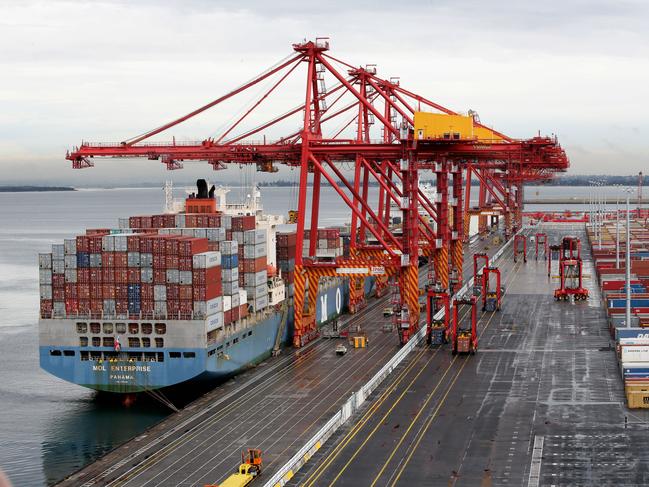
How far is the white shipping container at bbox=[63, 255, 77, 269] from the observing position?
54.2m

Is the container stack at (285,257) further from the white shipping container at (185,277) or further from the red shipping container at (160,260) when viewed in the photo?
the red shipping container at (160,260)

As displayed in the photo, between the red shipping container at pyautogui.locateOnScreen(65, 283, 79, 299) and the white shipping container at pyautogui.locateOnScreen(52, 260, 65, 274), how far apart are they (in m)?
0.98

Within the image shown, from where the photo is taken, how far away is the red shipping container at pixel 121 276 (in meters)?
53.9

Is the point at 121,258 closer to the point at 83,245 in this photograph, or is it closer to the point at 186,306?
the point at 83,245

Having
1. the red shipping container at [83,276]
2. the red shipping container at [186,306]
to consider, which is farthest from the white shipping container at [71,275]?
the red shipping container at [186,306]

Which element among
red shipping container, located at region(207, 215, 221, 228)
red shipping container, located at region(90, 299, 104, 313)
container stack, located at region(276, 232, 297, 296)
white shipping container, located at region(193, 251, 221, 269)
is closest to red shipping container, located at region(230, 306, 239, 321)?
white shipping container, located at region(193, 251, 221, 269)

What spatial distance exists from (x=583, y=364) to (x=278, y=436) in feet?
71.3

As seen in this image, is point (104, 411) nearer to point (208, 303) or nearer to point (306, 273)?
point (208, 303)

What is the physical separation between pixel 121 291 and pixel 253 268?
10.5m

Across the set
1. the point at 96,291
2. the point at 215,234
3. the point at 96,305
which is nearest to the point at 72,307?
the point at 96,305

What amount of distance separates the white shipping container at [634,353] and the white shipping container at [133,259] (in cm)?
2580

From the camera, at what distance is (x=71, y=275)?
5450 centimetres

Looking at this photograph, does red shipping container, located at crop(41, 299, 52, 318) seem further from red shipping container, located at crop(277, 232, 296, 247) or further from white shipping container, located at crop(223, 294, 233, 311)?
Result: red shipping container, located at crop(277, 232, 296, 247)

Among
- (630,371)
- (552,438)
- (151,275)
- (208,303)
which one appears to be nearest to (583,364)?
(630,371)
